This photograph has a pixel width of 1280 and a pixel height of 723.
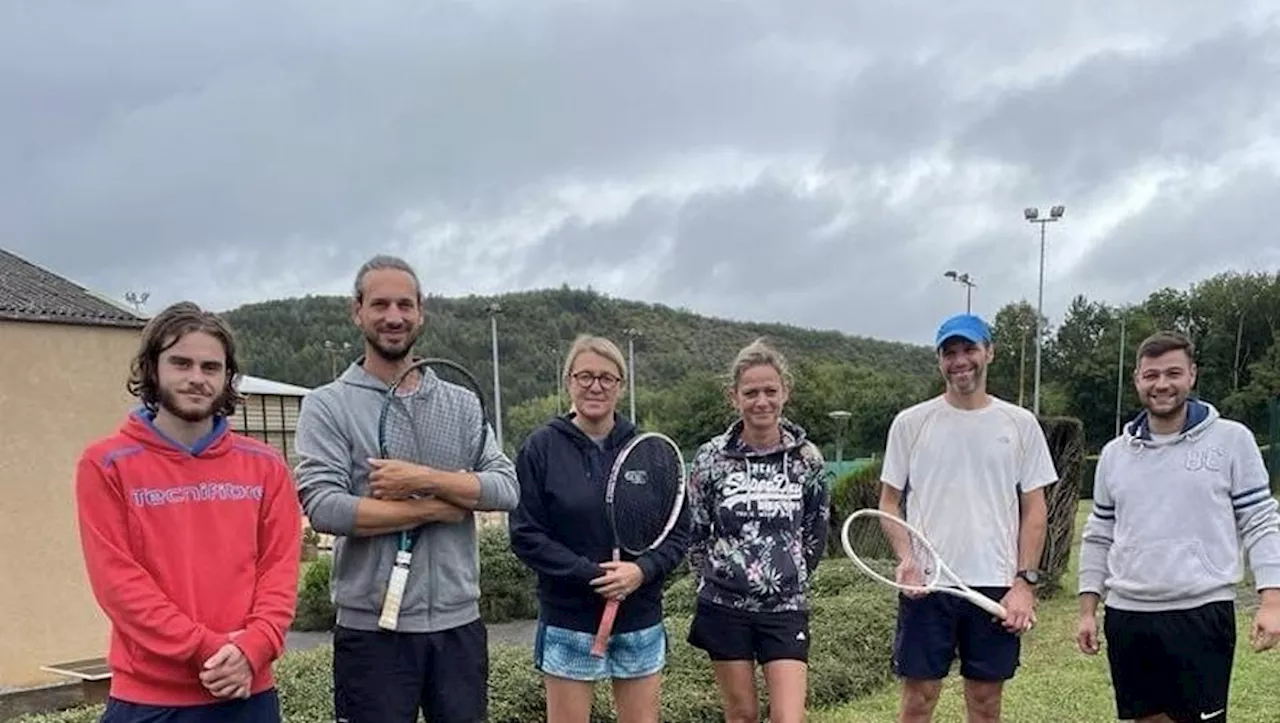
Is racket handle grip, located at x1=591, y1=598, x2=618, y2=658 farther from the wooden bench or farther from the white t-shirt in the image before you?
the wooden bench

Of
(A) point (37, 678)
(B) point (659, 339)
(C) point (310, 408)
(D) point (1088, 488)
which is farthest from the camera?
(B) point (659, 339)

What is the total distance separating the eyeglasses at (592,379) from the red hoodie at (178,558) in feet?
4.32

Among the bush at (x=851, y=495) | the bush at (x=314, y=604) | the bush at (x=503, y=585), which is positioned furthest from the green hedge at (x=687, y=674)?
the bush at (x=314, y=604)

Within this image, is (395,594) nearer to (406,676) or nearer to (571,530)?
(406,676)

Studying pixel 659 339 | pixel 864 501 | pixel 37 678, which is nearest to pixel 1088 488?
pixel 864 501

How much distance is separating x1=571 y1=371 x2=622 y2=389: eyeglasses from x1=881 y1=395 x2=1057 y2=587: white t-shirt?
129 cm

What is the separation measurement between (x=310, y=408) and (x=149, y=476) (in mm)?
594

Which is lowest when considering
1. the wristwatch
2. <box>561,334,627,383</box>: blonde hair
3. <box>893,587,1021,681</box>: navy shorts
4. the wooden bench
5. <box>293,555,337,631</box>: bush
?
<box>293,555,337,631</box>: bush

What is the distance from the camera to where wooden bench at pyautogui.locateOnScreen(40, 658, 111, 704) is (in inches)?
400

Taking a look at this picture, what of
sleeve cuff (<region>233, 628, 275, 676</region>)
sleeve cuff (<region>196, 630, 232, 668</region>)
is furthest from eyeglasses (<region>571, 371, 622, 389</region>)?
sleeve cuff (<region>196, 630, 232, 668</region>)

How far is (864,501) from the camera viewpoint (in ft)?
53.4

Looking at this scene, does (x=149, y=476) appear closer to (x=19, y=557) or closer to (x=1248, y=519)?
(x=1248, y=519)

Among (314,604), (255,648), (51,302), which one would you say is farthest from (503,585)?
(255,648)

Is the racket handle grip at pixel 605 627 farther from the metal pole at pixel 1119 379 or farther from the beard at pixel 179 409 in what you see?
the metal pole at pixel 1119 379
